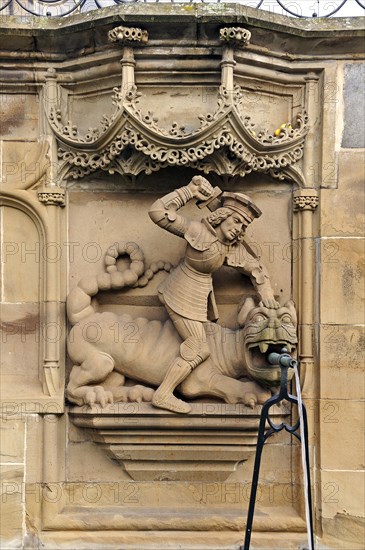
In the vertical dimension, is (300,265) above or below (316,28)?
below

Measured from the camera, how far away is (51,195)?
24.5ft

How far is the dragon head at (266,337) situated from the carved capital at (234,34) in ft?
4.74

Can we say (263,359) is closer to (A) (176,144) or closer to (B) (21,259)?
(A) (176,144)

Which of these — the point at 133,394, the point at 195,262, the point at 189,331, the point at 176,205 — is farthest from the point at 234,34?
the point at 133,394

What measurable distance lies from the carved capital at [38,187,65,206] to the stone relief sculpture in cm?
44

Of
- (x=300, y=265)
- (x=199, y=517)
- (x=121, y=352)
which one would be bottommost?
(x=199, y=517)

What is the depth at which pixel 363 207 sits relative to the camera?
7.39 m

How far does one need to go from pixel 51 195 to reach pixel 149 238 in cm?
61

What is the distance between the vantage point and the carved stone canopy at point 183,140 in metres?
7.16

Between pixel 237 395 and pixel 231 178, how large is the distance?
4.03 feet

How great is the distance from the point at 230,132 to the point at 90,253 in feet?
3.57

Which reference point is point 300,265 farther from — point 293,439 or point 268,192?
point 293,439

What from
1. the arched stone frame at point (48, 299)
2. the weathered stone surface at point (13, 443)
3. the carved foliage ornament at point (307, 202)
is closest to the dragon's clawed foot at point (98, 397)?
the arched stone frame at point (48, 299)

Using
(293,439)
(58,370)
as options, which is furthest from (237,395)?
(58,370)
